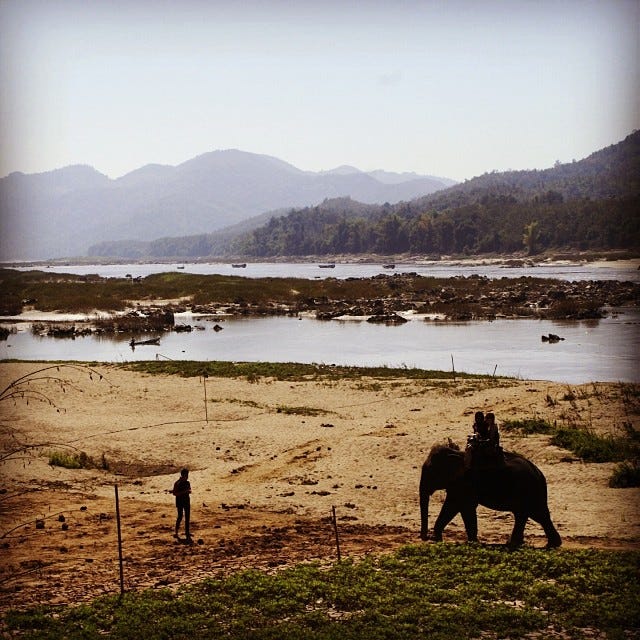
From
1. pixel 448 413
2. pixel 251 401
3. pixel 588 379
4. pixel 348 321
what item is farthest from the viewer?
pixel 348 321

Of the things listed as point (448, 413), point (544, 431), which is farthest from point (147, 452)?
point (544, 431)

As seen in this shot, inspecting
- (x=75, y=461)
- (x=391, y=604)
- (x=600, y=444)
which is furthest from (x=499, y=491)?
(x=75, y=461)

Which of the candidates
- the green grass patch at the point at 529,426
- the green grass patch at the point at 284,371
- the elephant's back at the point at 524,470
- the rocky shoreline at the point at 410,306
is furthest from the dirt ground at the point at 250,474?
the rocky shoreline at the point at 410,306

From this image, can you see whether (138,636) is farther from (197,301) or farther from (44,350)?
(197,301)

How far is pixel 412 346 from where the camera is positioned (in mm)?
52531

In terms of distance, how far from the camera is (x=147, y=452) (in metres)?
24.6

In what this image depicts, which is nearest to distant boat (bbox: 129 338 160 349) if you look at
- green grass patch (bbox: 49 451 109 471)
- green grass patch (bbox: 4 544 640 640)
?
green grass patch (bbox: 49 451 109 471)

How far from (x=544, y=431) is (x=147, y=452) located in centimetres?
1325

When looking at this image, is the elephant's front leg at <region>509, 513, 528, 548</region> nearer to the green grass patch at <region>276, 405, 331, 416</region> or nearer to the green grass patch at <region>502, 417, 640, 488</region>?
the green grass patch at <region>502, 417, 640, 488</region>

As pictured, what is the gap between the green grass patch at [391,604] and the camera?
35.3 feet

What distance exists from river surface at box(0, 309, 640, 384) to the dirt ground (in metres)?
9.69

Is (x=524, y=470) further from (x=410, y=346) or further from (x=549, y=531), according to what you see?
(x=410, y=346)

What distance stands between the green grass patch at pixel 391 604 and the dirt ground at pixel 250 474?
0.92 m

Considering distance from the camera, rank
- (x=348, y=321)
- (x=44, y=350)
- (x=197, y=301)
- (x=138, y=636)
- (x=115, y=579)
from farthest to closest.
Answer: (x=197, y=301), (x=348, y=321), (x=44, y=350), (x=115, y=579), (x=138, y=636)
